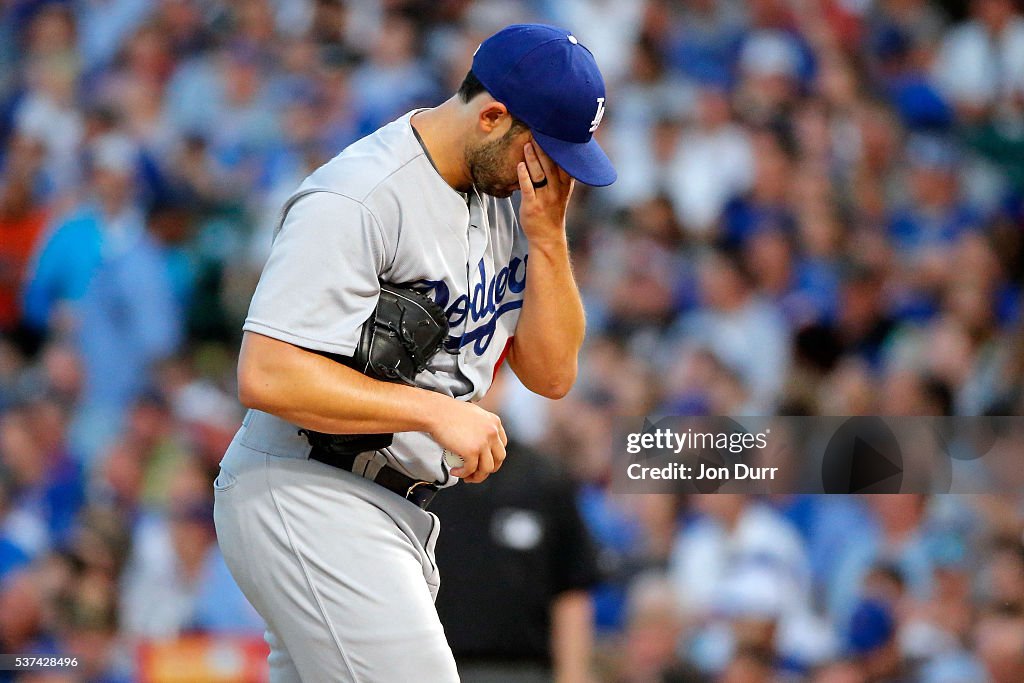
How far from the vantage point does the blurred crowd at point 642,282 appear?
15.7ft

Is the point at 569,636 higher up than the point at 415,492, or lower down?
lower down

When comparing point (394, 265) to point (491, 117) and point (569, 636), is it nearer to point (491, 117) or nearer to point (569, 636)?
point (491, 117)

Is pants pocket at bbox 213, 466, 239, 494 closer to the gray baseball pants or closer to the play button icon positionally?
the gray baseball pants

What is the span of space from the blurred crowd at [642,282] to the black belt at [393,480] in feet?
4.78

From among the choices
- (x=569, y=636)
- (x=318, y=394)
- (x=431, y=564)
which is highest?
(x=318, y=394)

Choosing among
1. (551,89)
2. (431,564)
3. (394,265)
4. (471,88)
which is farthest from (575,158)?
(431,564)

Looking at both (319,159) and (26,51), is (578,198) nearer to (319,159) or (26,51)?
(319,159)

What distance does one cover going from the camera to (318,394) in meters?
2.11

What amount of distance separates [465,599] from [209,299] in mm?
2953

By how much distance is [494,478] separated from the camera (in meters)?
3.79

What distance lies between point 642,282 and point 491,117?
150 inches

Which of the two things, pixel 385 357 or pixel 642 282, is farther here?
pixel 642 282

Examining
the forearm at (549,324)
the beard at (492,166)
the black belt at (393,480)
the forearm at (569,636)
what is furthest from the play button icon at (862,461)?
the beard at (492,166)

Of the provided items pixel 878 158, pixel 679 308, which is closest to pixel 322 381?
pixel 679 308
